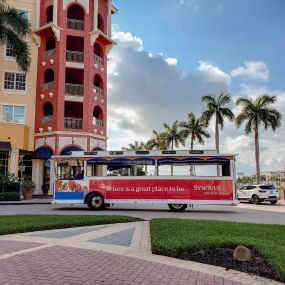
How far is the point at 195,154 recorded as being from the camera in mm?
19203

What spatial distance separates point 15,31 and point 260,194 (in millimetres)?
23036

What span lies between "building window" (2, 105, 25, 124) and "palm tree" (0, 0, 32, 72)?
6.95m

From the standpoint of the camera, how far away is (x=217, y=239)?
8383 mm

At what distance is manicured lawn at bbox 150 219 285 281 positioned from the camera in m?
7.16

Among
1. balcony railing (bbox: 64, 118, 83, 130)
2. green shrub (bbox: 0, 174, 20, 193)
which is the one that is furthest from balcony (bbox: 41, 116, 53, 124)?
green shrub (bbox: 0, 174, 20, 193)

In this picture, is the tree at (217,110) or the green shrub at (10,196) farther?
the tree at (217,110)

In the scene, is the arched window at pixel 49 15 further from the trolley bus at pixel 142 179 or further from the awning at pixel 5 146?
the trolley bus at pixel 142 179

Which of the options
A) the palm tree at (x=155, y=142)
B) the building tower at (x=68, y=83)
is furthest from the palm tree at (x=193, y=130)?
the building tower at (x=68, y=83)

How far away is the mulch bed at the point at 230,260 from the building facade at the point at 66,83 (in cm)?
2533

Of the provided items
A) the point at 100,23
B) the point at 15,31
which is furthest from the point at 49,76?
the point at 15,31

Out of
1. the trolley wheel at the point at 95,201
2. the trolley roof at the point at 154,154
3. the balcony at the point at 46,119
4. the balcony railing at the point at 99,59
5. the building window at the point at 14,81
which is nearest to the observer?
the trolley roof at the point at 154,154

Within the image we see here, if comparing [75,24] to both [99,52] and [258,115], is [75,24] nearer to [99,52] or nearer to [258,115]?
[99,52]

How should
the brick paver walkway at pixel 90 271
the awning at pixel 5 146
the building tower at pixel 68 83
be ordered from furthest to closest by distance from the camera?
the building tower at pixel 68 83 → the awning at pixel 5 146 → the brick paver walkway at pixel 90 271

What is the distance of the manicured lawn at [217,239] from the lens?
7161 millimetres
